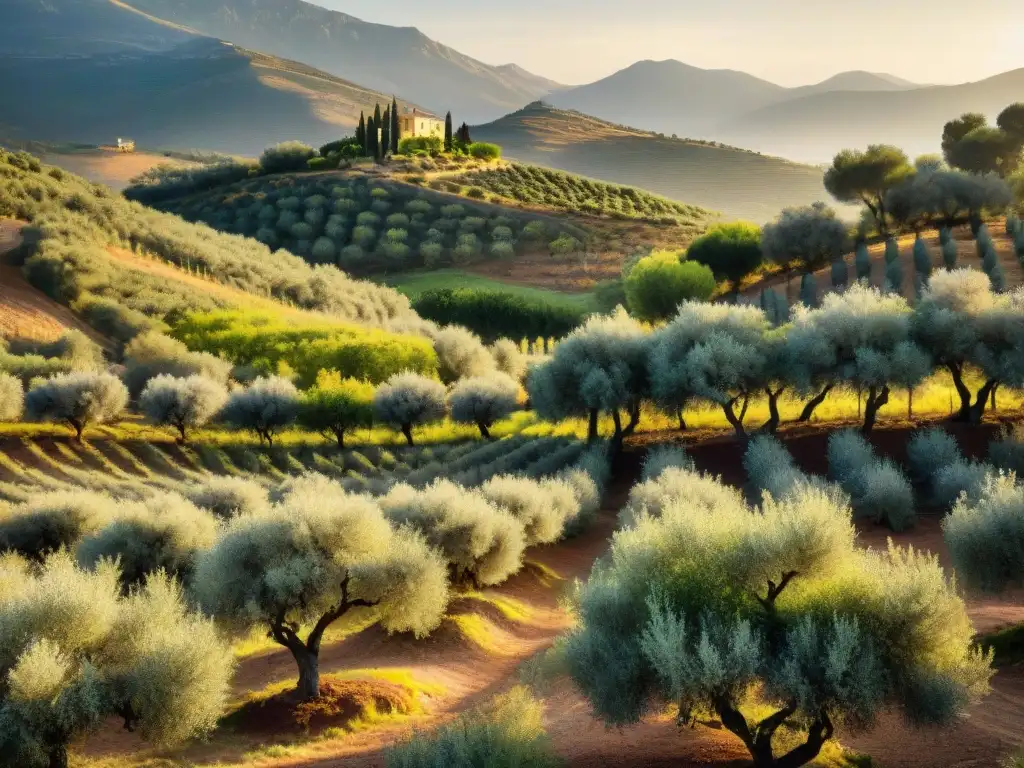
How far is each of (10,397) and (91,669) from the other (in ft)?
81.1

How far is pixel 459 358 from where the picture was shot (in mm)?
51000

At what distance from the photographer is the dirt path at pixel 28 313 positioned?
152 feet

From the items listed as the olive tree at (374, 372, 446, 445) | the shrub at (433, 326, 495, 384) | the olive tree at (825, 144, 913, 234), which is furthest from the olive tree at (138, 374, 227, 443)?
the olive tree at (825, 144, 913, 234)

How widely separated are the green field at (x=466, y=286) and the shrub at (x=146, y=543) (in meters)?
49.5

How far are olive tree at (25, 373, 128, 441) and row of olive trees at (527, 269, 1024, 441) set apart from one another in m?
15.2

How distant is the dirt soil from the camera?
46.8 ft

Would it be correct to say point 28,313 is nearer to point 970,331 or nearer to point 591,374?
point 591,374

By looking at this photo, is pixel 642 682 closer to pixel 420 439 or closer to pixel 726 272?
pixel 420 439

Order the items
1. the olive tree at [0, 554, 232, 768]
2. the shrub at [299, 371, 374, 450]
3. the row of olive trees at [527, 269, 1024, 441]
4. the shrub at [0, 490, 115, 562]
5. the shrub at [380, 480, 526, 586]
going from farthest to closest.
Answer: the shrub at [299, 371, 374, 450] < the row of olive trees at [527, 269, 1024, 441] < the shrub at [0, 490, 115, 562] < the shrub at [380, 480, 526, 586] < the olive tree at [0, 554, 232, 768]

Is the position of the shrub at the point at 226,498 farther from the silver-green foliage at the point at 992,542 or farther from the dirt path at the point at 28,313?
the dirt path at the point at 28,313

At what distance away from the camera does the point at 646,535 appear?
549 inches

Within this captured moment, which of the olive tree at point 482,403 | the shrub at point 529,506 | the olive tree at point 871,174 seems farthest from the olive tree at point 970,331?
the olive tree at point 871,174

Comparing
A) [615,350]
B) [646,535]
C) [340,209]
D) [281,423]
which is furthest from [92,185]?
[646,535]

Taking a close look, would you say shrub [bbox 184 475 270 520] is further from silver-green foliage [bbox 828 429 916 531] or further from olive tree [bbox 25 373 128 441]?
silver-green foliage [bbox 828 429 916 531]
